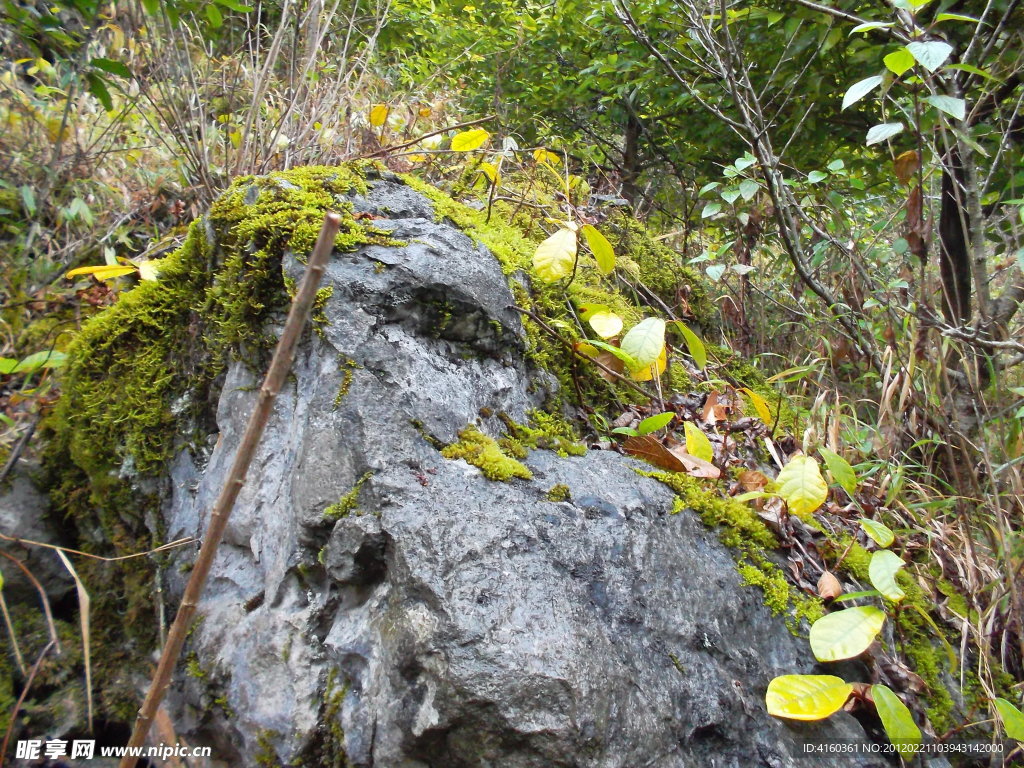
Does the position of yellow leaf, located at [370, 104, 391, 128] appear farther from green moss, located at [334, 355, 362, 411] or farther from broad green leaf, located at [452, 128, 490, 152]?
green moss, located at [334, 355, 362, 411]

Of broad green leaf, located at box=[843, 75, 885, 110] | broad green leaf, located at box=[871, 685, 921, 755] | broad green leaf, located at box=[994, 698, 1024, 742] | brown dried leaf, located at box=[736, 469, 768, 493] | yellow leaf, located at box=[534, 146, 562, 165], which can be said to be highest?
broad green leaf, located at box=[843, 75, 885, 110]

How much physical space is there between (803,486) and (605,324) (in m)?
0.69

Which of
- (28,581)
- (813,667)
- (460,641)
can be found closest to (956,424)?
(813,667)

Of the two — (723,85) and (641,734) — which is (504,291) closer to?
(641,734)

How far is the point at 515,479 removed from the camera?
1.49m

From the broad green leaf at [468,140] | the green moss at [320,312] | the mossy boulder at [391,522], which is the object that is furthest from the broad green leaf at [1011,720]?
the broad green leaf at [468,140]

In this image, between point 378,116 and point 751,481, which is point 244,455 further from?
point 378,116

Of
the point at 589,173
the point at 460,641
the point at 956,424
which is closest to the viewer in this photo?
the point at 460,641

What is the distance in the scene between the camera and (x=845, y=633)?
133 centimetres

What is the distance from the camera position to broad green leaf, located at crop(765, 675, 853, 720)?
124 centimetres

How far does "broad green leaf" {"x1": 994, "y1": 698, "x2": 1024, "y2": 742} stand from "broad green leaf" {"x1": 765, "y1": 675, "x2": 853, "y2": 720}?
39cm

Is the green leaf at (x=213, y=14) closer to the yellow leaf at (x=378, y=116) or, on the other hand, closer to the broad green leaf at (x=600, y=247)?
the yellow leaf at (x=378, y=116)

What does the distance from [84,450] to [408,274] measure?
3.81 ft

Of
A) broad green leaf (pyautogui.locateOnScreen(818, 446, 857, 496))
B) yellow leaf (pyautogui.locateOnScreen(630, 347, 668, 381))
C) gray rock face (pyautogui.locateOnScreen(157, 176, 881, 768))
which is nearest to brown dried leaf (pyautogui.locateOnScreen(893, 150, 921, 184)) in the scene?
yellow leaf (pyautogui.locateOnScreen(630, 347, 668, 381))
